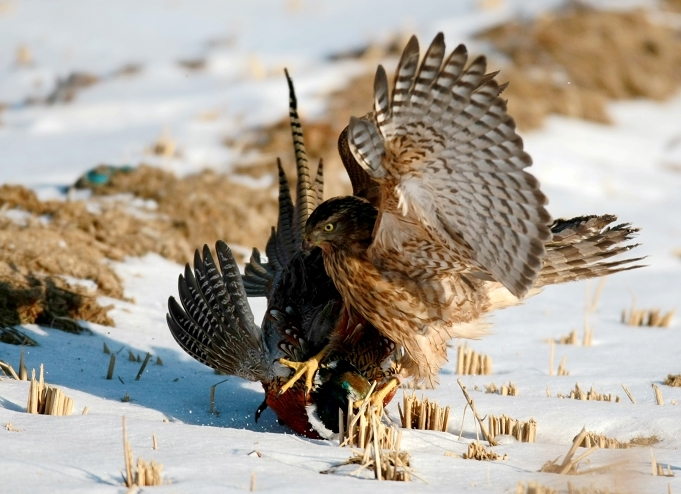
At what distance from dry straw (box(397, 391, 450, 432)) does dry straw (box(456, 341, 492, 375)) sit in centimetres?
118

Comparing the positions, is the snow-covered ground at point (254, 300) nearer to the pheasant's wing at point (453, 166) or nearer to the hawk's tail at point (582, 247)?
the hawk's tail at point (582, 247)

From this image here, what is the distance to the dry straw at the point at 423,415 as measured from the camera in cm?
461

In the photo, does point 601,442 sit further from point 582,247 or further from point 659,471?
point 582,247

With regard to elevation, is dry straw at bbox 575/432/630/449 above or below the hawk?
below

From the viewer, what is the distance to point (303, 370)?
15.5ft

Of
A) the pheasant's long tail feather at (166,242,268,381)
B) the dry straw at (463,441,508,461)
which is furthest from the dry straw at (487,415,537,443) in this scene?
the pheasant's long tail feather at (166,242,268,381)

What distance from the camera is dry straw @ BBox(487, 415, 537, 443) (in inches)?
171

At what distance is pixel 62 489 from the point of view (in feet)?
10.5

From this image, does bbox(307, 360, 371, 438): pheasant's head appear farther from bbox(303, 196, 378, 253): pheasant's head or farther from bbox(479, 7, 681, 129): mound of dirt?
bbox(479, 7, 681, 129): mound of dirt

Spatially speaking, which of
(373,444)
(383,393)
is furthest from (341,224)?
(373,444)

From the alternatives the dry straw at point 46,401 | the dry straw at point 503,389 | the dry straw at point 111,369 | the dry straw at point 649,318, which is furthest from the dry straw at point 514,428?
the dry straw at point 649,318

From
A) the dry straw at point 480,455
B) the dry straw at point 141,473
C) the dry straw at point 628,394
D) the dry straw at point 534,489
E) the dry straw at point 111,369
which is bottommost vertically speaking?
the dry straw at point 141,473

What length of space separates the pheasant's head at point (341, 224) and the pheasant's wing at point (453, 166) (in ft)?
0.67

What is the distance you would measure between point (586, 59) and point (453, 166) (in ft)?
48.4
